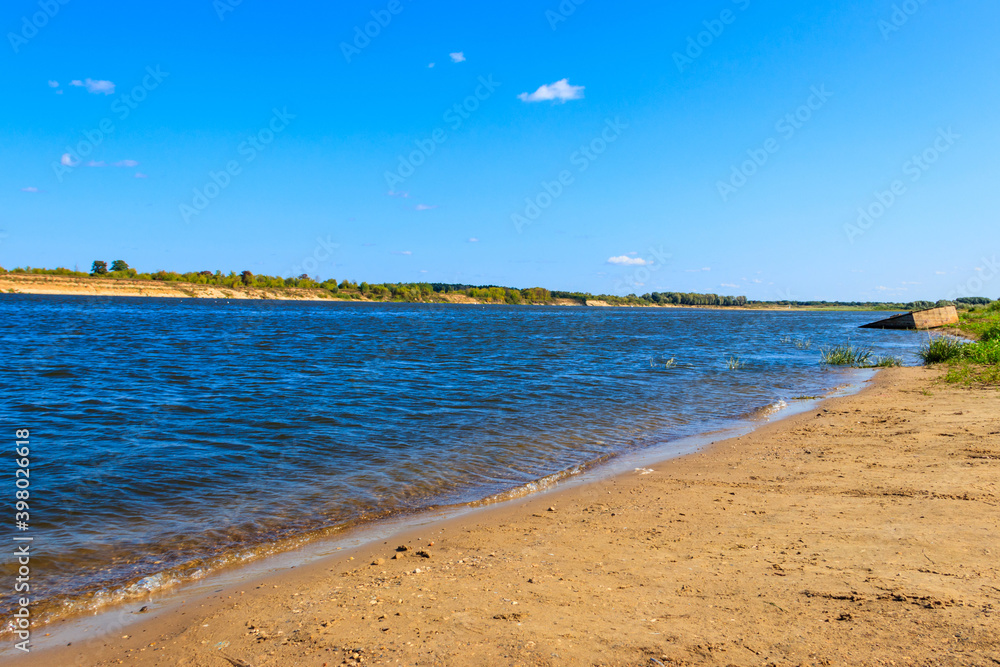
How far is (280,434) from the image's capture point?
10.9 metres

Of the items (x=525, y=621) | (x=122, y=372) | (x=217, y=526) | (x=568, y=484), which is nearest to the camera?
(x=525, y=621)

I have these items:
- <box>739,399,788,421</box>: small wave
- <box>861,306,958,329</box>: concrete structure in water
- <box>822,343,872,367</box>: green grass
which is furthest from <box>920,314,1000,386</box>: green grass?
<box>861,306,958,329</box>: concrete structure in water

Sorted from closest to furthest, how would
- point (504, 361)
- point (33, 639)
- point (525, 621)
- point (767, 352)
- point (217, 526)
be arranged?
point (525, 621)
point (33, 639)
point (217, 526)
point (504, 361)
point (767, 352)

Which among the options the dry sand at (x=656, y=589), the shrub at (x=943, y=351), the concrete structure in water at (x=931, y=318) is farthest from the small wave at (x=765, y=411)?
the concrete structure in water at (x=931, y=318)

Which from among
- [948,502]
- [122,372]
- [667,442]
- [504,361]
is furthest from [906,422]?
[122,372]

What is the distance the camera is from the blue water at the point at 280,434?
6.27 metres

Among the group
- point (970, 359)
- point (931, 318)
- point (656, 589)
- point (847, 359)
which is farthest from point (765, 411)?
point (931, 318)

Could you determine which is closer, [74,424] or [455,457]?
[455,457]

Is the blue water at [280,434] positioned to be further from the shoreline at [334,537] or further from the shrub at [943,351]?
the shrub at [943,351]

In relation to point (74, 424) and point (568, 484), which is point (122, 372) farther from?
point (568, 484)

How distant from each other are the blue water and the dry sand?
52.0 inches

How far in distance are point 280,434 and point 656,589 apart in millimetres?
8582

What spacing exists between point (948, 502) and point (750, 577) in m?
3.20

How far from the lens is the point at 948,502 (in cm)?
600
